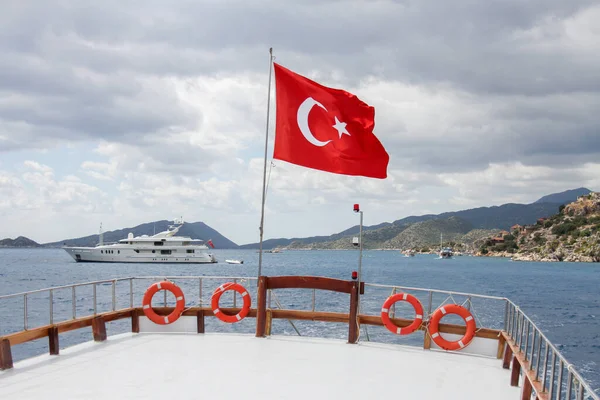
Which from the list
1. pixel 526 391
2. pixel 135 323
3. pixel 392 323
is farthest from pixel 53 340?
pixel 526 391

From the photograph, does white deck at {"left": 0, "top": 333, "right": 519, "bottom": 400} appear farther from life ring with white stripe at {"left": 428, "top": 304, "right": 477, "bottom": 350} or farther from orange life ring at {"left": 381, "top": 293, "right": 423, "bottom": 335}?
orange life ring at {"left": 381, "top": 293, "right": 423, "bottom": 335}

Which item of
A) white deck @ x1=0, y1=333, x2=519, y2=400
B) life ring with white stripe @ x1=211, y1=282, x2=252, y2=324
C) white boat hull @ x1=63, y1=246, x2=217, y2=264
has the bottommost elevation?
white boat hull @ x1=63, y1=246, x2=217, y2=264

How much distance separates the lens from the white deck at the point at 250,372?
9.20m

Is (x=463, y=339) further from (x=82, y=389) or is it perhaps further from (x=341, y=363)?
(x=82, y=389)

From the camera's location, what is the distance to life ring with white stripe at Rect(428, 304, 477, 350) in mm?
12367

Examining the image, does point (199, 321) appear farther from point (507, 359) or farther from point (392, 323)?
point (507, 359)

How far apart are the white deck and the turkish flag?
4022mm

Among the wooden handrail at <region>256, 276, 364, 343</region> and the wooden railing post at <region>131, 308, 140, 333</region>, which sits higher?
the wooden handrail at <region>256, 276, 364, 343</region>

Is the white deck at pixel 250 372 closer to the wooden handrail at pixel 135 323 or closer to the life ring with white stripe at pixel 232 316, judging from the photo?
the wooden handrail at pixel 135 323

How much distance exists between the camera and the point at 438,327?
12727 mm

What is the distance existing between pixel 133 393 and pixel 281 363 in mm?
3074

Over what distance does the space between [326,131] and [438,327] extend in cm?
489

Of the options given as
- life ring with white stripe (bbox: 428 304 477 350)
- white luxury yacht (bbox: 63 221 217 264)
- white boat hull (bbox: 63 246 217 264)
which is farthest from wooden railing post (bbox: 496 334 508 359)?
white boat hull (bbox: 63 246 217 264)

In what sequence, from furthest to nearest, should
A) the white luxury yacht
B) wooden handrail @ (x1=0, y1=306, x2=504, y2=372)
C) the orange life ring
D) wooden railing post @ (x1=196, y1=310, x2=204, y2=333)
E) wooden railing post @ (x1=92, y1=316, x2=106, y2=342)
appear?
the white luxury yacht < wooden railing post @ (x1=196, y1=310, x2=204, y2=333) < wooden railing post @ (x1=92, y1=316, x2=106, y2=342) < the orange life ring < wooden handrail @ (x1=0, y1=306, x2=504, y2=372)
